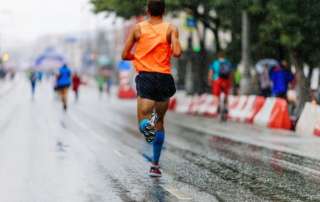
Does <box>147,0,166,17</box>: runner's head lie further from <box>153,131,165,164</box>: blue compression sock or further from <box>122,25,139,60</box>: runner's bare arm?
<box>153,131,165,164</box>: blue compression sock

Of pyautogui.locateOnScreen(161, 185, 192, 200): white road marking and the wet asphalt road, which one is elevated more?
pyautogui.locateOnScreen(161, 185, 192, 200): white road marking

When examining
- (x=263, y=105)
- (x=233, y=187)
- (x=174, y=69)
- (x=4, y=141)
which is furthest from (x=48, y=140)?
(x=174, y=69)

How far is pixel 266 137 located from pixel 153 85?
29.2 ft

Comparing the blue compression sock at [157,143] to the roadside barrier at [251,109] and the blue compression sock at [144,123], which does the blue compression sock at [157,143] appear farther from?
the roadside barrier at [251,109]

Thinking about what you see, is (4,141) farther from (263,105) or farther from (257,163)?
(263,105)

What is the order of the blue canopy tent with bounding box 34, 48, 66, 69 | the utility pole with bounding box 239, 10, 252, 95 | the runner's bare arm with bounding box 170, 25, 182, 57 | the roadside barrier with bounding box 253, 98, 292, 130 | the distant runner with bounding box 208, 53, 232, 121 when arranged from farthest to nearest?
1. the blue canopy tent with bounding box 34, 48, 66, 69
2. the utility pole with bounding box 239, 10, 252, 95
3. the distant runner with bounding box 208, 53, 232, 121
4. the roadside barrier with bounding box 253, 98, 292, 130
5. the runner's bare arm with bounding box 170, 25, 182, 57

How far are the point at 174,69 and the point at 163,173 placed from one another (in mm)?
50398

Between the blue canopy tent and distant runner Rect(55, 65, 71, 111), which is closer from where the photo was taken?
distant runner Rect(55, 65, 71, 111)

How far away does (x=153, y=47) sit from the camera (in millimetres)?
9586

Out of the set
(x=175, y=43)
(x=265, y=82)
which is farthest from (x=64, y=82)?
(x=175, y=43)

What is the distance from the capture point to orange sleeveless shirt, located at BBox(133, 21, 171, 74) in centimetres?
959

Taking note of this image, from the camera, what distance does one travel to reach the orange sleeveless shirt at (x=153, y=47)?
959cm

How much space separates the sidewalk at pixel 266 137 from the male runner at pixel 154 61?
13.3ft

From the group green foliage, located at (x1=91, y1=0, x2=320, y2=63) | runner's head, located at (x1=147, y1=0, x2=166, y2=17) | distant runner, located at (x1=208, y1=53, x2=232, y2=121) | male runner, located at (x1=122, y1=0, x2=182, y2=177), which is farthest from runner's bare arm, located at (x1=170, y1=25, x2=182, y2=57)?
distant runner, located at (x1=208, y1=53, x2=232, y2=121)
